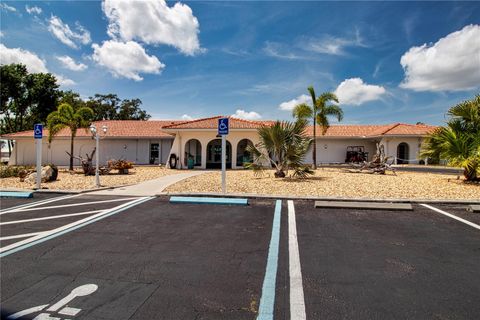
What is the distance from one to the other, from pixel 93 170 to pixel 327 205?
47.0ft

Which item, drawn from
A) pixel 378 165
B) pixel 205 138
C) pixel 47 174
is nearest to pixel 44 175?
pixel 47 174

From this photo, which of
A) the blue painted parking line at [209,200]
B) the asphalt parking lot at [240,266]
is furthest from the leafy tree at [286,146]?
the asphalt parking lot at [240,266]

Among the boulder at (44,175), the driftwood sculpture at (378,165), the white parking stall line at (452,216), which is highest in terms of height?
the driftwood sculpture at (378,165)

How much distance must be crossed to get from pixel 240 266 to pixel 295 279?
2.58 feet

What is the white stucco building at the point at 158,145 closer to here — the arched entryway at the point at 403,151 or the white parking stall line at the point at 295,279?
the arched entryway at the point at 403,151

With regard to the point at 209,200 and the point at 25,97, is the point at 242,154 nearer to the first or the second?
the point at 209,200

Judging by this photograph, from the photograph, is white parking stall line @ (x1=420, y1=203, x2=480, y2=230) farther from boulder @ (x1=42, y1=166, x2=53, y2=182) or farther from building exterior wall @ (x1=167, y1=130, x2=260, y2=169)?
boulder @ (x1=42, y1=166, x2=53, y2=182)

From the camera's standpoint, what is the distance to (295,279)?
11.1ft

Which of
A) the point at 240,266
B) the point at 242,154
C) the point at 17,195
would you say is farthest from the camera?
the point at 242,154

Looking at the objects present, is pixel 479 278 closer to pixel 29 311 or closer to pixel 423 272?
pixel 423 272

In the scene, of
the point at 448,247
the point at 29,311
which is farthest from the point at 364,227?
the point at 29,311

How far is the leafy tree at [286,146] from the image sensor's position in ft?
41.8

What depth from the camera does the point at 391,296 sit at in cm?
298

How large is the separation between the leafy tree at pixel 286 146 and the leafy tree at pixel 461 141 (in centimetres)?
562
